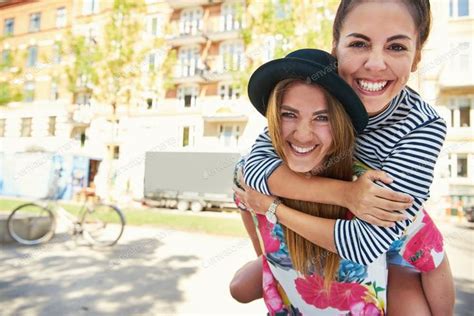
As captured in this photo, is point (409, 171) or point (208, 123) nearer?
point (409, 171)

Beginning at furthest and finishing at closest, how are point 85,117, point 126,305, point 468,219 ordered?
point 85,117 < point 468,219 < point 126,305

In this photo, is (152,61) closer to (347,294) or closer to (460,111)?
(460,111)

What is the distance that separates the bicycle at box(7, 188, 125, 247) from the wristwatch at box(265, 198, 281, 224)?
221 inches

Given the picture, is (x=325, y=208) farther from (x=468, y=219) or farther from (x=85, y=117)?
(x=85, y=117)

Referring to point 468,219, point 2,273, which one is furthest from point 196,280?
point 468,219

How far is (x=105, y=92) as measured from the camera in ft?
49.2

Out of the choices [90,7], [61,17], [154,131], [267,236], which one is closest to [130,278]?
[267,236]

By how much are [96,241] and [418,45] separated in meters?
6.39

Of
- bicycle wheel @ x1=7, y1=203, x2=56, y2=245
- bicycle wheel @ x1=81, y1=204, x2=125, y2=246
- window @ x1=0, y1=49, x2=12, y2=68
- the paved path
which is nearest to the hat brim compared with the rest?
the paved path

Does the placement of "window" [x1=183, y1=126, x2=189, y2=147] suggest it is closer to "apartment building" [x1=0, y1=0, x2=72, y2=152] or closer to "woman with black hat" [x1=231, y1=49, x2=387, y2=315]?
"apartment building" [x1=0, y1=0, x2=72, y2=152]

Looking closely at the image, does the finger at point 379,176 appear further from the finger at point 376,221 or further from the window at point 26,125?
the window at point 26,125

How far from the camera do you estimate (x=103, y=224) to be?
6617mm

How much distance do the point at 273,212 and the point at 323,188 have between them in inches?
8.2

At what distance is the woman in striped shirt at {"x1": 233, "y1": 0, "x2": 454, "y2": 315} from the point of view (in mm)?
961
